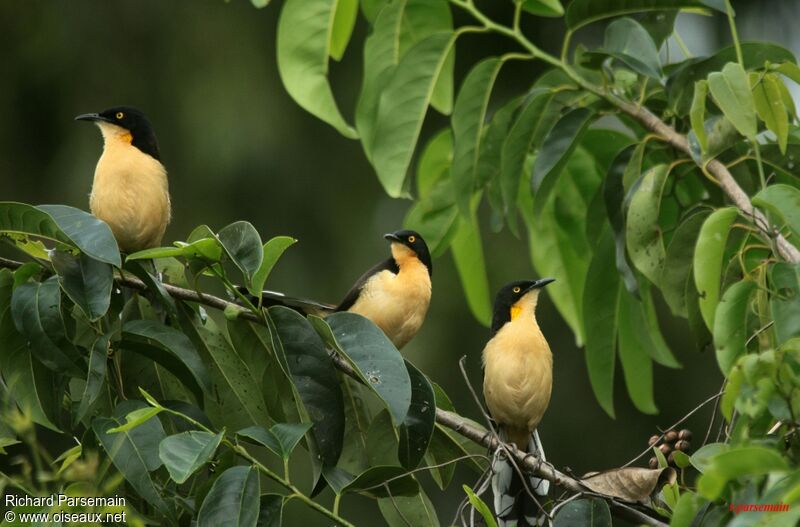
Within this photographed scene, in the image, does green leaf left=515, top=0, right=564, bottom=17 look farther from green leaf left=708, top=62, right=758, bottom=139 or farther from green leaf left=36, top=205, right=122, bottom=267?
green leaf left=36, top=205, right=122, bottom=267

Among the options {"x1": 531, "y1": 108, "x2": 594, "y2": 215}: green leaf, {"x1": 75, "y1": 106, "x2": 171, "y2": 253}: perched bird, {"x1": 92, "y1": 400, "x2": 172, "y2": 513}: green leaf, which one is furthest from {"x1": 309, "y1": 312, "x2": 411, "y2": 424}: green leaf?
{"x1": 75, "y1": 106, "x2": 171, "y2": 253}: perched bird

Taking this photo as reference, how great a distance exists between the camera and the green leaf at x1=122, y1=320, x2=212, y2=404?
3.66 metres

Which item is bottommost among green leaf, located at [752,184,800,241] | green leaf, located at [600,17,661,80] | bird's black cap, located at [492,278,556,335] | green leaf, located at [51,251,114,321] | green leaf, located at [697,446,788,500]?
bird's black cap, located at [492,278,556,335]

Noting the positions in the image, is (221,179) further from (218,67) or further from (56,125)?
(56,125)

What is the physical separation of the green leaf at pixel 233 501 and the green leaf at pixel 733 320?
4.19 ft

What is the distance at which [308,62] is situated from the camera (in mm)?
5051

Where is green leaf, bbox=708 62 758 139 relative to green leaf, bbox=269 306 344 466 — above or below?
above

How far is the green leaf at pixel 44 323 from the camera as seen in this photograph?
3.56m

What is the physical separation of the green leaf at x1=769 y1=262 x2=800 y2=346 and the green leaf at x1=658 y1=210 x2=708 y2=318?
0.77 metres

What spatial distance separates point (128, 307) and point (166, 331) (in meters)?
0.40

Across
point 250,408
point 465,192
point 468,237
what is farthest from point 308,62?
point 250,408

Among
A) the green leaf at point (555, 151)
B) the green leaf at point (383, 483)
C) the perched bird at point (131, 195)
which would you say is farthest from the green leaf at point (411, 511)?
the perched bird at point (131, 195)

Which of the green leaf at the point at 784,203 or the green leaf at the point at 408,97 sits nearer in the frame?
the green leaf at the point at 784,203

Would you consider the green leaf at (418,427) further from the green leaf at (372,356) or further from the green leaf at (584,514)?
the green leaf at (584,514)
